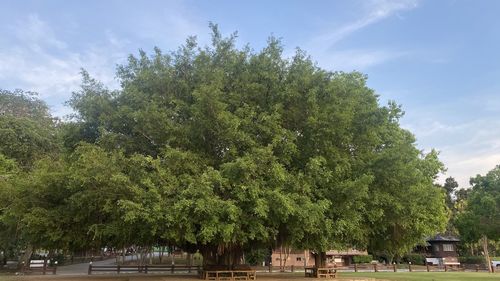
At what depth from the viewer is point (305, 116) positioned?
81.3 feet

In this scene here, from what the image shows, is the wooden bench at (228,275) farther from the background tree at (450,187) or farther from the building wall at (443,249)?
the background tree at (450,187)

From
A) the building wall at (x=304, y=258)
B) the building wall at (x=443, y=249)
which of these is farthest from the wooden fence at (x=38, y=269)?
the building wall at (x=443, y=249)

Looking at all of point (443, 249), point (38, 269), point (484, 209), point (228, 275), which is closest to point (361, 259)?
point (443, 249)

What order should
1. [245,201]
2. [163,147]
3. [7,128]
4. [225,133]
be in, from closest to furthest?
1. [245,201]
2. [225,133]
3. [163,147]
4. [7,128]

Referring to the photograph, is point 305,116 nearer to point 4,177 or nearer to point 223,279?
point 223,279

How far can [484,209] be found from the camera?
2099 inches

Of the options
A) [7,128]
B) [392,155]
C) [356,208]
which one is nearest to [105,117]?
[356,208]

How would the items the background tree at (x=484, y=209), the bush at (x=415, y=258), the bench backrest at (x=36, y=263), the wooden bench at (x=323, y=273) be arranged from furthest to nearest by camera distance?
the bush at (x=415, y=258) < the background tree at (x=484, y=209) < the bench backrest at (x=36, y=263) < the wooden bench at (x=323, y=273)

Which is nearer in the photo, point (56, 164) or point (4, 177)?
point (56, 164)

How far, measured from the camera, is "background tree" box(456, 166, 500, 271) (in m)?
52.0

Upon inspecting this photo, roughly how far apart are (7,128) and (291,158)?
1206 inches

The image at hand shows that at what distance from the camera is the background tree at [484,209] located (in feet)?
171

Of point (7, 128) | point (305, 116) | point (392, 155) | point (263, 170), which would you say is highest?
point (7, 128)

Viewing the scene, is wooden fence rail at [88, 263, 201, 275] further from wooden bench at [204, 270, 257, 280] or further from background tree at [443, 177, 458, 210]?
background tree at [443, 177, 458, 210]
